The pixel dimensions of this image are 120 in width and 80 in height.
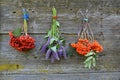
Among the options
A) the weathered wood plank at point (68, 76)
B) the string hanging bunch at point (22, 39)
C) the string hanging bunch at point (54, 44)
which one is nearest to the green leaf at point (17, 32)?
the string hanging bunch at point (22, 39)

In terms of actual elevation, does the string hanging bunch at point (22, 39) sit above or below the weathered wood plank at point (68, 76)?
above

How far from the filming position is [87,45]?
197 cm

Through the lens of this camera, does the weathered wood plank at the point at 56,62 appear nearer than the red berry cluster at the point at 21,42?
No

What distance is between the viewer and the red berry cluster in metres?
1.91

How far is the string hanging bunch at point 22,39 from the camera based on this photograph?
1909mm

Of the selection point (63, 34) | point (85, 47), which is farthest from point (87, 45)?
point (63, 34)

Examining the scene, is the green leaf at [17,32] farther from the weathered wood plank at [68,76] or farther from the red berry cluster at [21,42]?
the weathered wood plank at [68,76]

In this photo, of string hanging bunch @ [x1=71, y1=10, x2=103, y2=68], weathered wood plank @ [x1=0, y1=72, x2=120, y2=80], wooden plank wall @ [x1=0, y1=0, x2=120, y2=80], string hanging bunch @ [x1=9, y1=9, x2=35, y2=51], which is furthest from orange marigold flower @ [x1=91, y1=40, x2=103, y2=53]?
string hanging bunch @ [x1=9, y1=9, x2=35, y2=51]

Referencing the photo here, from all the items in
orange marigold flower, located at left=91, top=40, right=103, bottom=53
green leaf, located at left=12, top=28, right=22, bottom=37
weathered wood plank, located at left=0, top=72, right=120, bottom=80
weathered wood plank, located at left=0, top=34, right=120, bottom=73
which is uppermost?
green leaf, located at left=12, top=28, right=22, bottom=37

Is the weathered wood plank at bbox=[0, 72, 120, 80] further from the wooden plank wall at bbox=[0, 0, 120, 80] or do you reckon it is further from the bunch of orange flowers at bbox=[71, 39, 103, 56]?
the bunch of orange flowers at bbox=[71, 39, 103, 56]

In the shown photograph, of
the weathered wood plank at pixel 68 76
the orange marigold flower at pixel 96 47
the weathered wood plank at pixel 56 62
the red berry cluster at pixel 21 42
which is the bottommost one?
the weathered wood plank at pixel 68 76

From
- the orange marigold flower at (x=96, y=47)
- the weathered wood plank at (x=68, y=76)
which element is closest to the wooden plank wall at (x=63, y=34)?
the weathered wood plank at (x=68, y=76)

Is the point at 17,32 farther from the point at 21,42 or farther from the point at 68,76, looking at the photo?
the point at 68,76

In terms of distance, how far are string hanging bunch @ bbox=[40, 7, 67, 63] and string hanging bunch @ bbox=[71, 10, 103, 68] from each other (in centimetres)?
9
